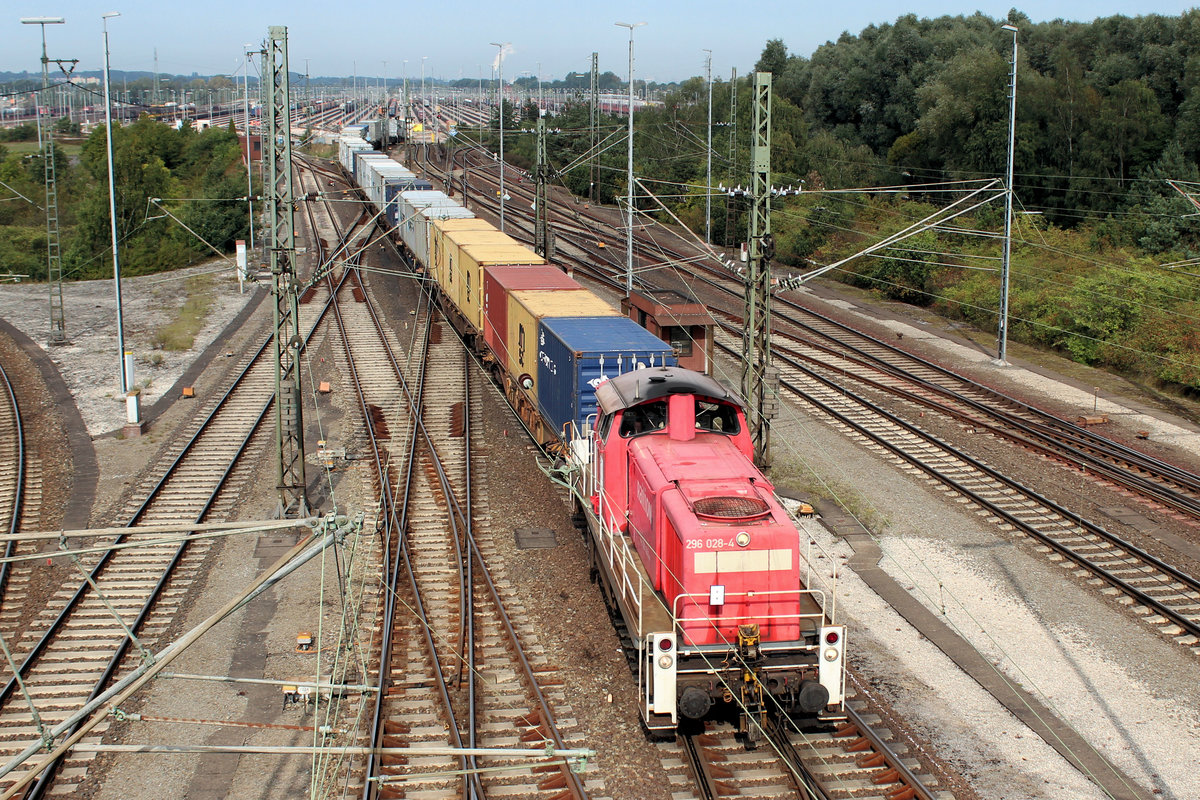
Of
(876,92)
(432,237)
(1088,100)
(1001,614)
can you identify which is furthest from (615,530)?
(876,92)

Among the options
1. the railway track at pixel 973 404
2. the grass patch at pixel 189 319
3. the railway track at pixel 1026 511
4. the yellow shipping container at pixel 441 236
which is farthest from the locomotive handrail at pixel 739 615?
the grass patch at pixel 189 319

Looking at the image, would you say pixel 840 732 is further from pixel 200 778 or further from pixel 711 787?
pixel 200 778

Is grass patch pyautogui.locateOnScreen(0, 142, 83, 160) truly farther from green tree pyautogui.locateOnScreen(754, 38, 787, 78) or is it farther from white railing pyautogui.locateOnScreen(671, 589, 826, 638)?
white railing pyautogui.locateOnScreen(671, 589, 826, 638)

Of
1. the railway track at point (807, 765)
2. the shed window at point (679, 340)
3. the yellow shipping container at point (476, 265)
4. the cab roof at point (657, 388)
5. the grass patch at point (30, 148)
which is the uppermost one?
the grass patch at point (30, 148)

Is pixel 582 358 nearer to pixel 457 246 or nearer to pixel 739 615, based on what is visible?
pixel 739 615

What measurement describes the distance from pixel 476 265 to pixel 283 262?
447 inches

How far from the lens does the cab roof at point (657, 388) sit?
13.9 meters

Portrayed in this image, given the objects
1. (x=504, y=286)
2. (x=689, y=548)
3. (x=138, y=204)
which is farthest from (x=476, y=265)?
(x=138, y=204)

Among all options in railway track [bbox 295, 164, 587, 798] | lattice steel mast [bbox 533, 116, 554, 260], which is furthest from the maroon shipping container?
lattice steel mast [bbox 533, 116, 554, 260]

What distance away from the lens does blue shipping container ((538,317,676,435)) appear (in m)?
18.6

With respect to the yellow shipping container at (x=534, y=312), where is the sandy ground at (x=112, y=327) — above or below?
below

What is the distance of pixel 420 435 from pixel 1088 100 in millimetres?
41970

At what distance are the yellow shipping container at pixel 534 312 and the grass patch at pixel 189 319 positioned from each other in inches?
550

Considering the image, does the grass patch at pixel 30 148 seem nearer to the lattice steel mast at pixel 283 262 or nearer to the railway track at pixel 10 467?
the railway track at pixel 10 467
